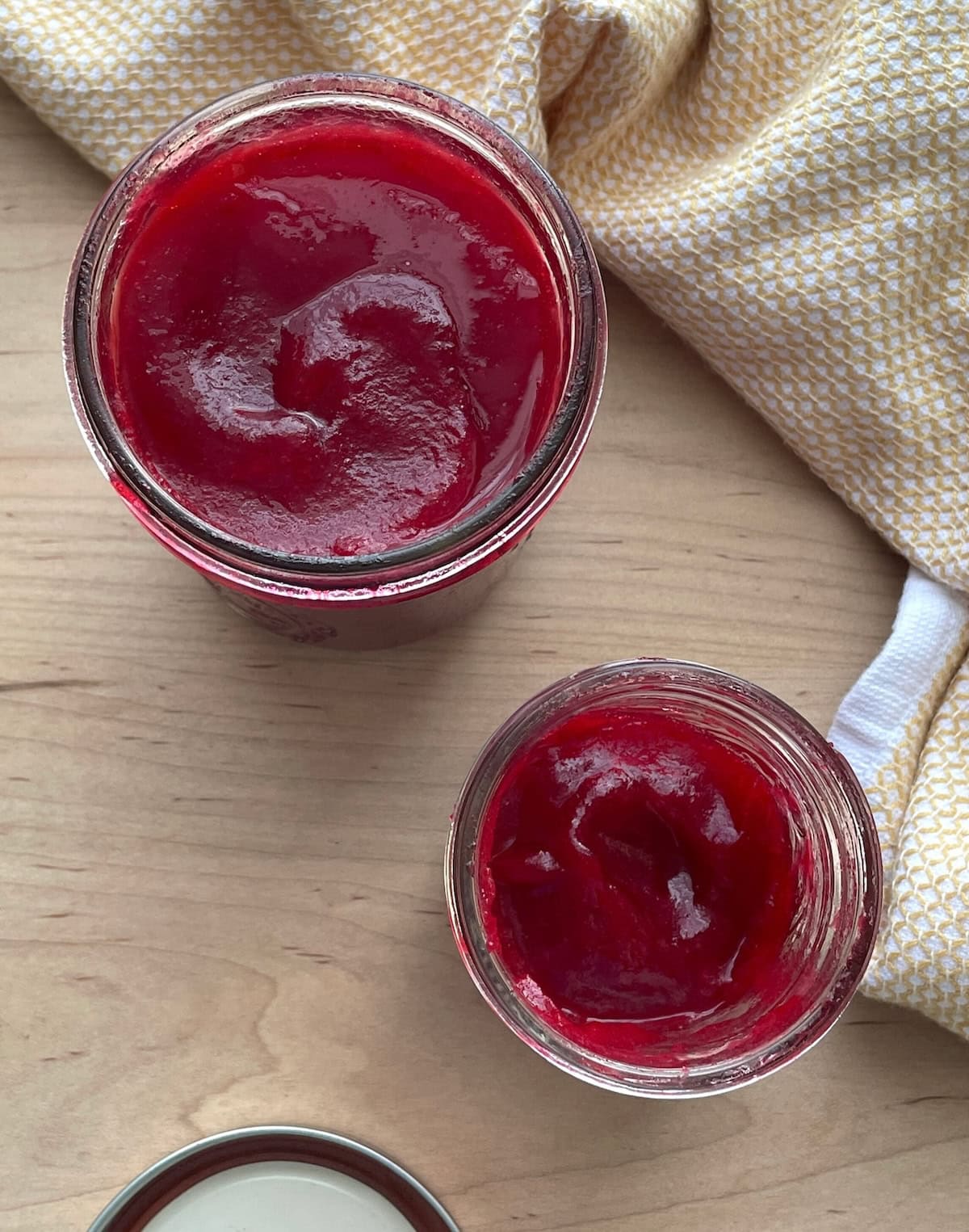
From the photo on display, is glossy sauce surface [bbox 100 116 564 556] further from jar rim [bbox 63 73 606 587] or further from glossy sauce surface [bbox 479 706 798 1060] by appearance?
glossy sauce surface [bbox 479 706 798 1060]

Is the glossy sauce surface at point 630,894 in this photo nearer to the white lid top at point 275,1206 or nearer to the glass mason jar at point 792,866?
the glass mason jar at point 792,866

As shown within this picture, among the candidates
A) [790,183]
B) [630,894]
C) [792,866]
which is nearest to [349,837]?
[630,894]

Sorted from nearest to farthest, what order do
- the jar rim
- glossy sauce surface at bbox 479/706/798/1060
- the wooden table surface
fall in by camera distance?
A: the jar rim, glossy sauce surface at bbox 479/706/798/1060, the wooden table surface

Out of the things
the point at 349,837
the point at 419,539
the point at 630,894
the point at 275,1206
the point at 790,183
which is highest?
the point at 790,183

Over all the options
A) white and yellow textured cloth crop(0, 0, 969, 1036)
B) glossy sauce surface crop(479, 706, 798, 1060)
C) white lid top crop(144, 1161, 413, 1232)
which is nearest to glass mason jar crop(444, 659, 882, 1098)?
glossy sauce surface crop(479, 706, 798, 1060)

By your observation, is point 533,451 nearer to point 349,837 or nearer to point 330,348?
point 330,348

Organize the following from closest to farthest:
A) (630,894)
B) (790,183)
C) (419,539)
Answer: (419,539) < (630,894) < (790,183)
